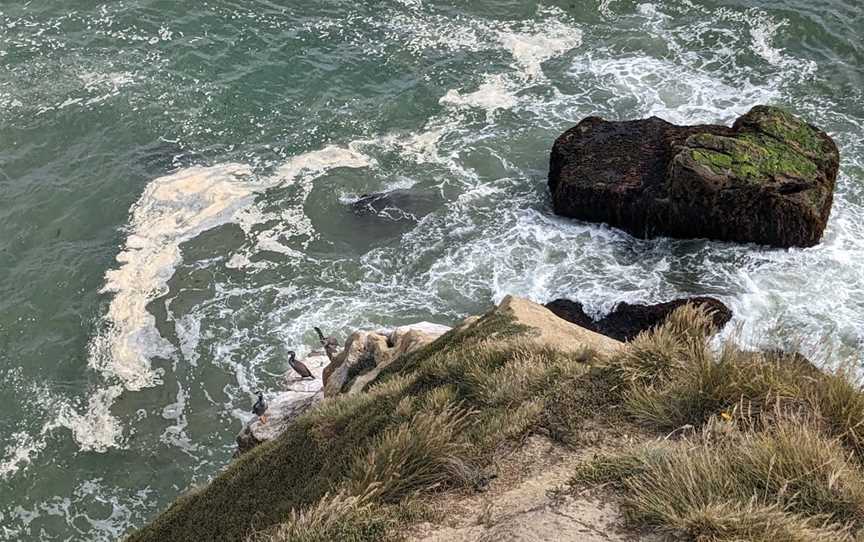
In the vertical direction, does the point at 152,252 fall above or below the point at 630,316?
below

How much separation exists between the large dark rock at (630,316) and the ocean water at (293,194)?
66cm

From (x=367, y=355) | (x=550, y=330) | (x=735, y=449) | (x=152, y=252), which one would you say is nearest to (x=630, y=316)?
(x=550, y=330)

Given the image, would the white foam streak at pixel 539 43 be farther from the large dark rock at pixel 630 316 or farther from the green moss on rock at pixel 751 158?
the large dark rock at pixel 630 316

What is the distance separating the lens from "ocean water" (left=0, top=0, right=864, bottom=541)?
1688 centimetres

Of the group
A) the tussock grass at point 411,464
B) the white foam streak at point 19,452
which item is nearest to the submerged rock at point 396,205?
the white foam streak at point 19,452

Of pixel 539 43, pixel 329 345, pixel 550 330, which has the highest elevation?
pixel 539 43

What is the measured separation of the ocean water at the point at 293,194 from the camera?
16875 millimetres

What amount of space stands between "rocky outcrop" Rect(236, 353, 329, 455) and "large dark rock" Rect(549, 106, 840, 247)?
28.8 ft

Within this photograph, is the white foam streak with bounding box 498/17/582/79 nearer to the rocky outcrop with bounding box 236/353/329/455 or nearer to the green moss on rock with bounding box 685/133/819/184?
the green moss on rock with bounding box 685/133/819/184

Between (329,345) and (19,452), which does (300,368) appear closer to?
(329,345)

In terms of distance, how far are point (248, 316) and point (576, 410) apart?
41.7 feet

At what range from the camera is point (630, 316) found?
56.3 feet

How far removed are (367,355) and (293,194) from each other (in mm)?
9741

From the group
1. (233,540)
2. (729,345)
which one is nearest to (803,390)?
(729,345)
